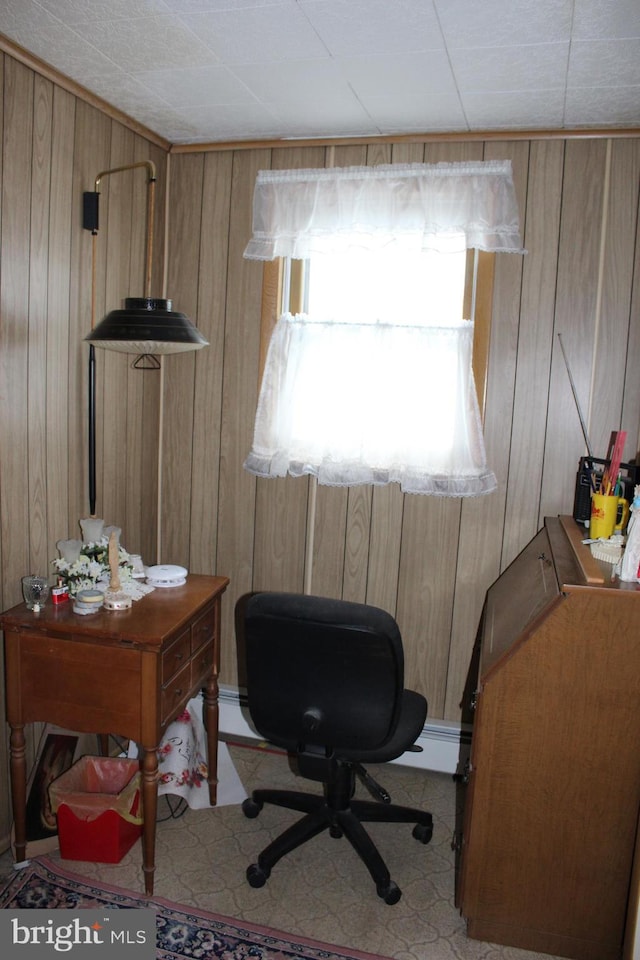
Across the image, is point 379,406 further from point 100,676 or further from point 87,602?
point 100,676

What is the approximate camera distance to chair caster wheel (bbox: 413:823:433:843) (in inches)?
98.2

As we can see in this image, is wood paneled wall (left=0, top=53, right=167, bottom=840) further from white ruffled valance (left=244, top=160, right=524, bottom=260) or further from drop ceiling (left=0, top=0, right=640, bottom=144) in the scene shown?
white ruffled valance (left=244, top=160, right=524, bottom=260)

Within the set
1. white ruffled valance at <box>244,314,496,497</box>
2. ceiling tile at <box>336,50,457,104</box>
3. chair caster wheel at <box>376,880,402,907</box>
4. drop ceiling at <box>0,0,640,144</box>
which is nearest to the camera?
drop ceiling at <box>0,0,640,144</box>

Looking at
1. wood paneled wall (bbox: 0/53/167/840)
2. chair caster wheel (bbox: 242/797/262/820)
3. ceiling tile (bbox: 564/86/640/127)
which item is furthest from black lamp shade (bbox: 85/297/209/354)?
chair caster wheel (bbox: 242/797/262/820)

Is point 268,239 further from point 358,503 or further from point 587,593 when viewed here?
point 587,593

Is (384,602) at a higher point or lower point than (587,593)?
lower

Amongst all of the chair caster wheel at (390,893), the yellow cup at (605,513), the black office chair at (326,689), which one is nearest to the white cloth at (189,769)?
the black office chair at (326,689)

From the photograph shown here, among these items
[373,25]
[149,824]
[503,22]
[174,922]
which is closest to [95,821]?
[149,824]

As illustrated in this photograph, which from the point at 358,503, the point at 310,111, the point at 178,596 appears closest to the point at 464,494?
the point at 358,503

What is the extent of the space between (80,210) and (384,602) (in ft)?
6.05

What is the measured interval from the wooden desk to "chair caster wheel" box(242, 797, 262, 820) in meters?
0.46

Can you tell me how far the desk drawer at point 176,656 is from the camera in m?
2.16

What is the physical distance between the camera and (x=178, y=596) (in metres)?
2.44

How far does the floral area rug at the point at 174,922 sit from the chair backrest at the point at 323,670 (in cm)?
53
